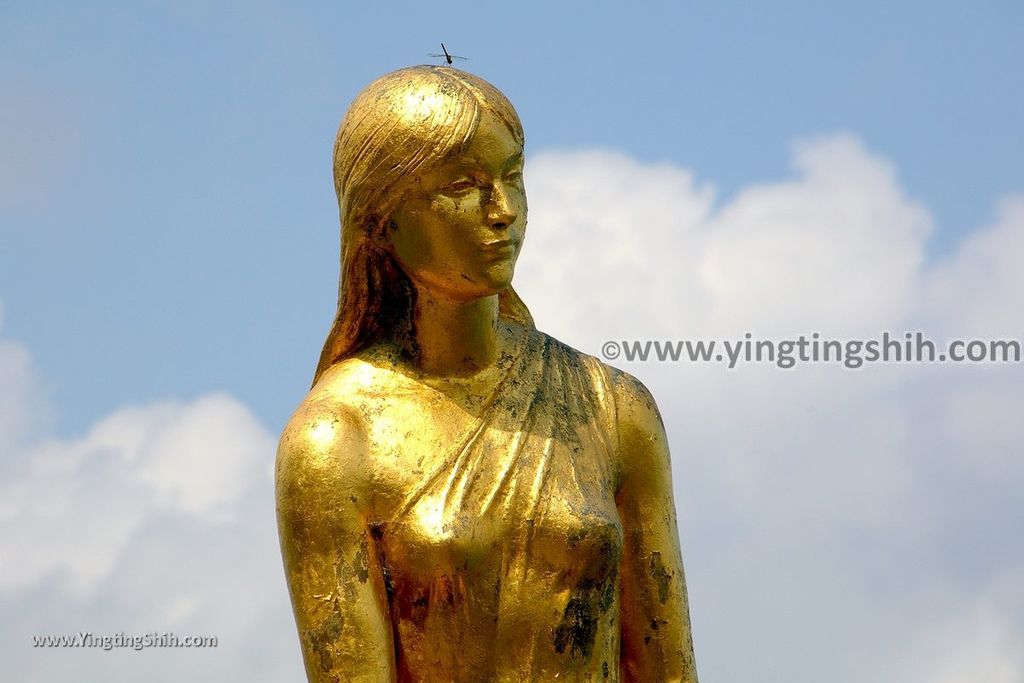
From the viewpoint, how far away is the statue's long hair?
8.53 meters

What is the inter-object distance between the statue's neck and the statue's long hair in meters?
0.06

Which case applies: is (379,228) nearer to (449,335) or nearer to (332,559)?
(449,335)

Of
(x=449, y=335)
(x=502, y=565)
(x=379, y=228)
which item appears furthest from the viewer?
(x=449, y=335)

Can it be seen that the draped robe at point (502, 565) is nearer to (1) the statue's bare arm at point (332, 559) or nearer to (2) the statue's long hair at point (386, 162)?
(1) the statue's bare arm at point (332, 559)

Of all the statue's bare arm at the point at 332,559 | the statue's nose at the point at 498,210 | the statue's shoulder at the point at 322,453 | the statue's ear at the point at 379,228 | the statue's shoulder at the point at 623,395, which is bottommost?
the statue's bare arm at the point at 332,559

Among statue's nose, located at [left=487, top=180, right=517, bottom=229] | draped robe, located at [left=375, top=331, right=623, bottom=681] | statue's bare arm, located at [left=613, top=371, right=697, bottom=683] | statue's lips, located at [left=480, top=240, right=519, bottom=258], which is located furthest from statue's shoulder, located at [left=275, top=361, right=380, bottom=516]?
statue's bare arm, located at [left=613, top=371, right=697, bottom=683]

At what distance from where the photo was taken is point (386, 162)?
28.1ft

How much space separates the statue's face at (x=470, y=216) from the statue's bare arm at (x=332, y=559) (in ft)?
Answer: 2.69

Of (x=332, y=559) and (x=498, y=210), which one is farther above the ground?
(x=498, y=210)

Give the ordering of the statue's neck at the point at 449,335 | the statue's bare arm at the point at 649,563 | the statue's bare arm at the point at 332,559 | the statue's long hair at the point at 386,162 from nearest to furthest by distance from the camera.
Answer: the statue's bare arm at the point at 332,559 < the statue's long hair at the point at 386,162 < the statue's neck at the point at 449,335 < the statue's bare arm at the point at 649,563

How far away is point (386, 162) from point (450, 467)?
4.03 feet

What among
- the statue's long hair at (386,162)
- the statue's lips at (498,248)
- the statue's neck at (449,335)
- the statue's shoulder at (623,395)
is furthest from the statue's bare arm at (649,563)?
the statue's long hair at (386,162)

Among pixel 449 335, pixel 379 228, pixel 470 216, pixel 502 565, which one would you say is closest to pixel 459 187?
pixel 470 216

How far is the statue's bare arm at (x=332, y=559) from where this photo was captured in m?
8.30
